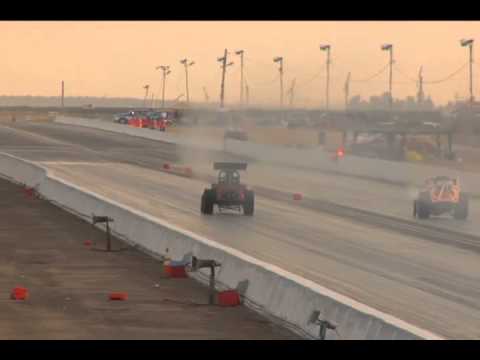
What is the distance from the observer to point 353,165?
6688cm

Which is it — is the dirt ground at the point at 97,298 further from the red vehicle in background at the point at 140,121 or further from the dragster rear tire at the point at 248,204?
the red vehicle in background at the point at 140,121

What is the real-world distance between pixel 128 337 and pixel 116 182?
130 feet

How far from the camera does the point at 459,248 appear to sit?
33125 millimetres

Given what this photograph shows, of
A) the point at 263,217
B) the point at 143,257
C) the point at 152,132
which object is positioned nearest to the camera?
the point at 143,257

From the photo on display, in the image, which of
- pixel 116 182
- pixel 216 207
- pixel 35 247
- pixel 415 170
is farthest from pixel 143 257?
pixel 415 170

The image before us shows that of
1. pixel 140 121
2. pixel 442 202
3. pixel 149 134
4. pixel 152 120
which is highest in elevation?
pixel 152 120

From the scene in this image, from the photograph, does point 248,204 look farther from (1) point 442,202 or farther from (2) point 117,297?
(2) point 117,297

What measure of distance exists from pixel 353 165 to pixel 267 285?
4696 centimetres

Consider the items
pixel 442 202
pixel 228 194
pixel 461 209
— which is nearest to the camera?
pixel 228 194

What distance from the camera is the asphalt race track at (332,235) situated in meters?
23.2

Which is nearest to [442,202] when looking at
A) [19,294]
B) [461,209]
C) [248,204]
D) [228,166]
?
[461,209]

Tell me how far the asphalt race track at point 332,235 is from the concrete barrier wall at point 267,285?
234 cm

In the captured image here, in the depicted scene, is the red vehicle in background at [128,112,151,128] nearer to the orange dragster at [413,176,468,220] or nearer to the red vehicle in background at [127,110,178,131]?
the red vehicle in background at [127,110,178,131]
